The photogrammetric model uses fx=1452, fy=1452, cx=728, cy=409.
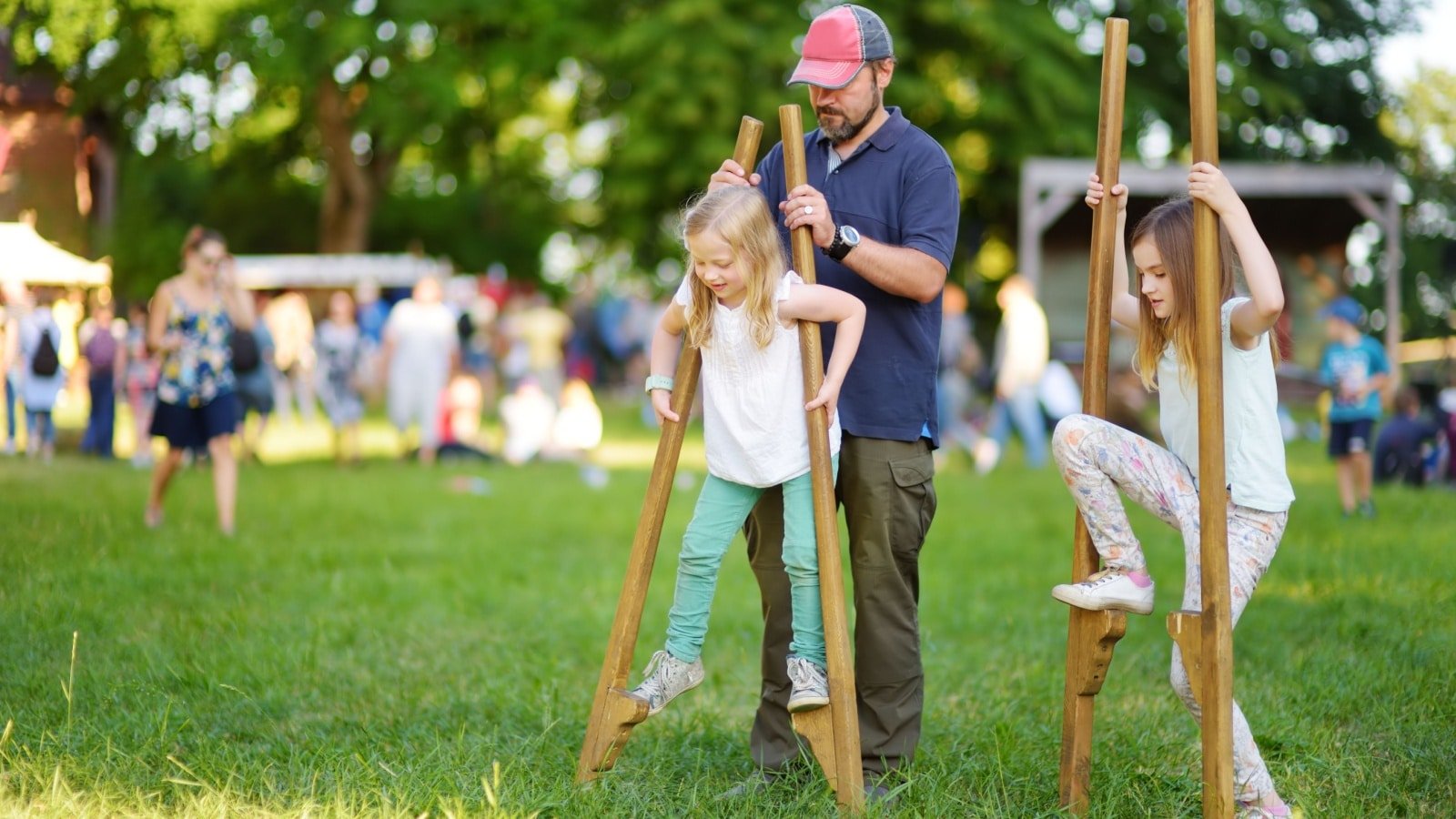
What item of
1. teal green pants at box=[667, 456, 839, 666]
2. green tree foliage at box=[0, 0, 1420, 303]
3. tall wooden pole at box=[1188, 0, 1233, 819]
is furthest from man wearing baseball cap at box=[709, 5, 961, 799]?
green tree foliage at box=[0, 0, 1420, 303]

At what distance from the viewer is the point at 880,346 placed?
4.29 meters

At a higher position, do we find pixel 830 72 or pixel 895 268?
pixel 830 72

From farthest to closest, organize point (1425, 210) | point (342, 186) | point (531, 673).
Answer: point (342, 186), point (1425, 210), point (531, 673)

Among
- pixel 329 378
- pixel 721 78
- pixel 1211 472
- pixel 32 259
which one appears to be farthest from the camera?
pixel 721 78

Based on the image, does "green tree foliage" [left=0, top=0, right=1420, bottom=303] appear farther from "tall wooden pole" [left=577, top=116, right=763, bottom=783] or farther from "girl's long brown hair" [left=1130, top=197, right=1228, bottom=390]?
"girl's long brown hair" [left=1130, top=197, right=1228, bottom=390]

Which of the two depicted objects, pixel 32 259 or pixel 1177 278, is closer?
pixel 1177 278

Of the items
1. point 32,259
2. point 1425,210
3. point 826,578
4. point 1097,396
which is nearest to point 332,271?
point 1425,210

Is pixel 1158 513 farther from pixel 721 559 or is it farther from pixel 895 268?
pixel 721 559

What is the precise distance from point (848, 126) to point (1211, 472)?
1410mm

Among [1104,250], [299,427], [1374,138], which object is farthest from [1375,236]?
[1104,250]

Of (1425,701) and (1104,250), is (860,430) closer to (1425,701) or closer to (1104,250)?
(1104,250)

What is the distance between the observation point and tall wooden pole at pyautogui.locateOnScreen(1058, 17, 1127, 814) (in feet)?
13.1

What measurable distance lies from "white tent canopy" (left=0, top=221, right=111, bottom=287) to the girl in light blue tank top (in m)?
5.78

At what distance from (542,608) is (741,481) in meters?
3.59
